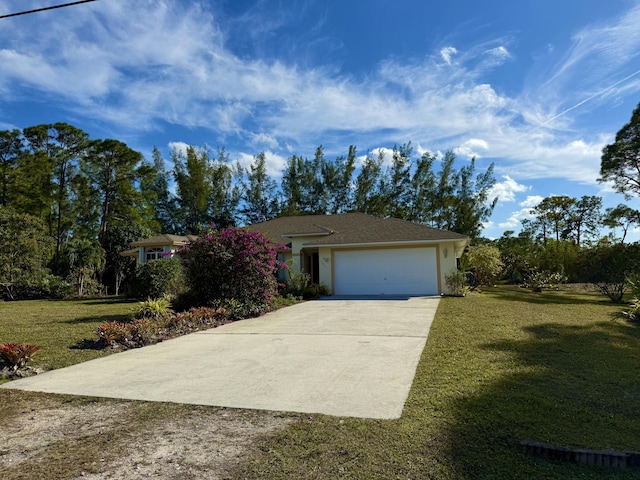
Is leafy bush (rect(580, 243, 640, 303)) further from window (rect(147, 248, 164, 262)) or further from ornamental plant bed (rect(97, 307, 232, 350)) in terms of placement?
window (rect(147, 248, 164, 262))

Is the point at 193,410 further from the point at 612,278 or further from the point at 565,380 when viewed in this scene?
the point at 612,278

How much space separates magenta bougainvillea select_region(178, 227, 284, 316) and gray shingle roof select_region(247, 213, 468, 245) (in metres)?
2.56

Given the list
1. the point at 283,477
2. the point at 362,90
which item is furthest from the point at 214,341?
the point at 362,90

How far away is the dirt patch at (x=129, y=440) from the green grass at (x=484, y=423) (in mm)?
351

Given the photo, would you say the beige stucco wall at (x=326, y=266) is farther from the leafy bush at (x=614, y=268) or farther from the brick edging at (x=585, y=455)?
the brick edging at (x=585, y=455)

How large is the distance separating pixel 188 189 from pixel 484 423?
33.7 meters

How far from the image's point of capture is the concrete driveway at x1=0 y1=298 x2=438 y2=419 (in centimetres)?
449

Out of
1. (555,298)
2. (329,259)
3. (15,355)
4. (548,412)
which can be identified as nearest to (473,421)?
(548,412)

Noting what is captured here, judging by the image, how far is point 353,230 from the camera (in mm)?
20266

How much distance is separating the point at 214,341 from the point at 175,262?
9.23 meters

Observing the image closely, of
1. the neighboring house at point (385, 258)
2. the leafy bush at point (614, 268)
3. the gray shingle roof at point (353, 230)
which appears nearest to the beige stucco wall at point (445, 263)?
the neighboring house at point (385, 258)

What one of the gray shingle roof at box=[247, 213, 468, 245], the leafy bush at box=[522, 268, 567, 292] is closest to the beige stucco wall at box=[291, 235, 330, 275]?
the gray shingle roof at box=[247, 213, 468, 245]

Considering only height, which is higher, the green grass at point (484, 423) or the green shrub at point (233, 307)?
the green shrub at point (233, 307)

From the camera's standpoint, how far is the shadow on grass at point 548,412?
9.63ft
